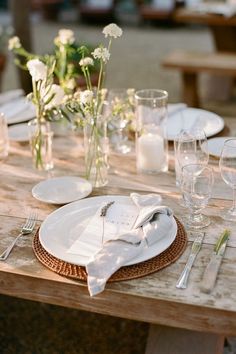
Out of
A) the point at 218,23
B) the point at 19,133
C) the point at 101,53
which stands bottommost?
the point at 218,23

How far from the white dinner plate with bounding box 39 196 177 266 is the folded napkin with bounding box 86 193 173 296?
0.06ft

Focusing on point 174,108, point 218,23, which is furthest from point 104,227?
point 218,23

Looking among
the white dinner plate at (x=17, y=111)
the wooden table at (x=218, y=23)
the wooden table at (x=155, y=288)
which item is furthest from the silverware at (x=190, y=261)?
the wooden table at (x=218, y=23)

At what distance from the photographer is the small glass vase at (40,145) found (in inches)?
72.7

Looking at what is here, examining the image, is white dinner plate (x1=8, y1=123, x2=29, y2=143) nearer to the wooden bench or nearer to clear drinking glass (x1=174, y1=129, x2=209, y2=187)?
clear drinking glass (x1=174, y1=129, x2=209, y2=187)

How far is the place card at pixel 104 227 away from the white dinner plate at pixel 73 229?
1 centimetres

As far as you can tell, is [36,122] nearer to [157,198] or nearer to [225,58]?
[157,198]

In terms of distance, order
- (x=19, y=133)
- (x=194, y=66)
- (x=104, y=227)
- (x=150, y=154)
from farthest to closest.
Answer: (x=194, y=66)
(x=19, y=133)
(x=150, y=154)
(x=104, y=227)

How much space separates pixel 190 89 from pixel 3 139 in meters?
2.66

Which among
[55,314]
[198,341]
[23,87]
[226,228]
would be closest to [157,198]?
[226,228]

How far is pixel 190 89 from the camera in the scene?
173 inches

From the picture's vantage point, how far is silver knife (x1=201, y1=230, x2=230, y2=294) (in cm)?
119

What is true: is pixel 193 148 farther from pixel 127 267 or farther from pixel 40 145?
pixel 127 267

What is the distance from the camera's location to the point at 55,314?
221 centimetres
